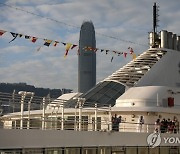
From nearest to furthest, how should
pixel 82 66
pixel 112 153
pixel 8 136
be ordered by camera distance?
pixel 8 136
pixel 112 153
pixel 82 66

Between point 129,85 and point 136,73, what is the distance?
1.81 m

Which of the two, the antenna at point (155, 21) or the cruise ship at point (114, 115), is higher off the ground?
the antenna at point (155, 21)

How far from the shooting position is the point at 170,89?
2264cm

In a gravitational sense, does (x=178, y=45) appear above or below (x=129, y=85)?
above

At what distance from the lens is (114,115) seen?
69.3 feet

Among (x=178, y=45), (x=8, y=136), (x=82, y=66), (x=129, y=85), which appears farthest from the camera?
(x=82, y=66)

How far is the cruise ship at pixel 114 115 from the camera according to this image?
45.4 ft

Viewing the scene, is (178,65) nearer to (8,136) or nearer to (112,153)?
(112,153)

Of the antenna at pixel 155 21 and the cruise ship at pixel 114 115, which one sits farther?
the antenna at pixel 155 21

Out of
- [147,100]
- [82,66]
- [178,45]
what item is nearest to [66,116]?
[147,100]

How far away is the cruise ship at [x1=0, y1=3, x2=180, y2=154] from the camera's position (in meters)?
13.8

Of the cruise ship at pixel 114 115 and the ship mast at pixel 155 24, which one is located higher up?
the ship mast at pixel 155 24

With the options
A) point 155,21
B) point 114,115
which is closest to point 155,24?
point 155,21

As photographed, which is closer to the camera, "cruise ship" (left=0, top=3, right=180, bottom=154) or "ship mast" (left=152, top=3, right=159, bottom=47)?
"cruise ship" (left=0, top=3, right=180, bottom=154)
